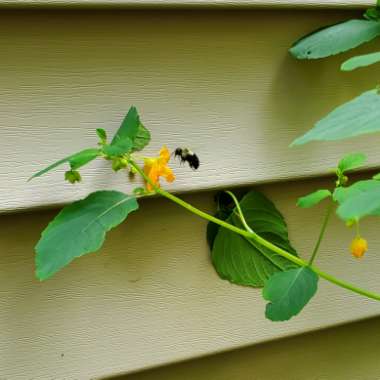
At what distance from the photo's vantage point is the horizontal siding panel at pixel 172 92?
66cm

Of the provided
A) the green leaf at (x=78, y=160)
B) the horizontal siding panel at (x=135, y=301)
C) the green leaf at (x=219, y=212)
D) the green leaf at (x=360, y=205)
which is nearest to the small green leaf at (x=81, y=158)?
the green leaf at (x=78, y=160)

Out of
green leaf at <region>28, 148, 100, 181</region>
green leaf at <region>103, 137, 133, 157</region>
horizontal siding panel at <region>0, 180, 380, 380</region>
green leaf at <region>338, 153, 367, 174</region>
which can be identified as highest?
green leaf at <region>103, 137, 133, 157</region>

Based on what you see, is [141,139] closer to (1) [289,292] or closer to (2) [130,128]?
(2) [130,128]

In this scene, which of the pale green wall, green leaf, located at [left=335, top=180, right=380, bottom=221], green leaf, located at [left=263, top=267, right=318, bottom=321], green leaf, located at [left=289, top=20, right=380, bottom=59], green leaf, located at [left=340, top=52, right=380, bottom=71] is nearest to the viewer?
green leaf, located at [left=335, top=180, right=380, bottom=221]

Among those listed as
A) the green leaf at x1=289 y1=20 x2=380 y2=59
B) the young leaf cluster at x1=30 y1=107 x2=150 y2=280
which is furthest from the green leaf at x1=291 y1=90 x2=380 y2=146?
the green leaf at x1=289 y1=20 x2=380 y2=59

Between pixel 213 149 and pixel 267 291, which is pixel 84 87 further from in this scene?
pixel 267 291

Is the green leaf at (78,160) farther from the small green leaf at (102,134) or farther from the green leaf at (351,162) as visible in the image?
the green leaf at (351,162)

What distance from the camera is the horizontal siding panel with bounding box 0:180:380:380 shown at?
694 mm

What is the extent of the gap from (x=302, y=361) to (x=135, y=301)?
0.32 m

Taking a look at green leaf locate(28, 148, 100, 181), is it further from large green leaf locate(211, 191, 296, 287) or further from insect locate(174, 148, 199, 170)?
large green leaf locate(211, 191, 296, 287)

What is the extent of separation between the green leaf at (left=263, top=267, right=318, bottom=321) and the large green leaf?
131 millimetres

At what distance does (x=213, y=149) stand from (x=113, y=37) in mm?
179

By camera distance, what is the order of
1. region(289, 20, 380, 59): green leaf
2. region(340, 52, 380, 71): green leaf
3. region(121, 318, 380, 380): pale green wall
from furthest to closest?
1. region(121, 318, 380, 380): pale green wall
2. region(289, 20, 380, 59): green leaf
3. region(340, 52, 380, 71): green leaf

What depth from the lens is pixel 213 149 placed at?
29.8 inches
